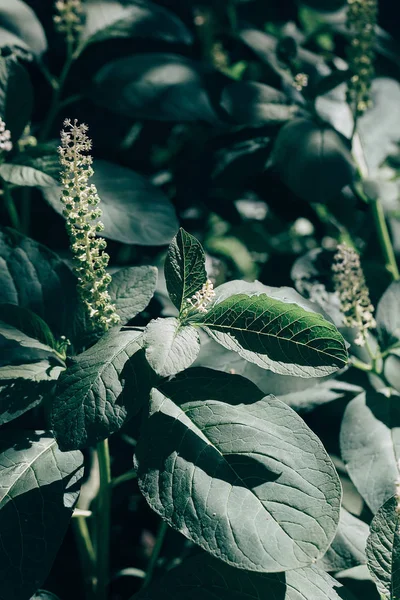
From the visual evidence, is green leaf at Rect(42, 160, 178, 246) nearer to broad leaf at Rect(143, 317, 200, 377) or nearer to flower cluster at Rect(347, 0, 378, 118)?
broad leaf at Rect(143, 317, 200, 377)

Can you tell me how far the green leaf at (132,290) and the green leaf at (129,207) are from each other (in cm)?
16

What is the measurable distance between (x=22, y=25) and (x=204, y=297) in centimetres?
113

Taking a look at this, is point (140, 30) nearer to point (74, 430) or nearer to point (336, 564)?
point (74, 430)

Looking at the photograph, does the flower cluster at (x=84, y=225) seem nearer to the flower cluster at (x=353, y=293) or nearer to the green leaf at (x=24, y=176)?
the green leaf at (x=24, y=176)

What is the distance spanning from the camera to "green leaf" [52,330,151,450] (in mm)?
969

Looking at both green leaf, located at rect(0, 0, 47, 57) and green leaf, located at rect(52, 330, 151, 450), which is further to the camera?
green leaf, located at rect(0, 0, 47, 57)

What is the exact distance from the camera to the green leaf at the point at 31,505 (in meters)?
0.99

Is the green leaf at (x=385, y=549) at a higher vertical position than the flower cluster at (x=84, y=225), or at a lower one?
lower

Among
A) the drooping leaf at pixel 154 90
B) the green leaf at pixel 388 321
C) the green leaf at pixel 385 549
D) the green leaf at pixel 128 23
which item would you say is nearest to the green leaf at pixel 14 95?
the drooping leaf at pixel 154 90

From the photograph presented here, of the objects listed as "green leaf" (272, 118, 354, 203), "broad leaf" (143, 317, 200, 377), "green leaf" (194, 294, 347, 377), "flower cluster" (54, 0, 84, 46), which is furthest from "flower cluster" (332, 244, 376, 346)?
"flower cluster" (54, 0, 84, 46)

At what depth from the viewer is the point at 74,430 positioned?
965mm

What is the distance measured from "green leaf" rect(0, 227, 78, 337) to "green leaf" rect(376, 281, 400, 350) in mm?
746

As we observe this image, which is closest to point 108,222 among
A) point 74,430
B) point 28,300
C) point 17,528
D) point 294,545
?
point 28,300

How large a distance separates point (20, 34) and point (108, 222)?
73cm
